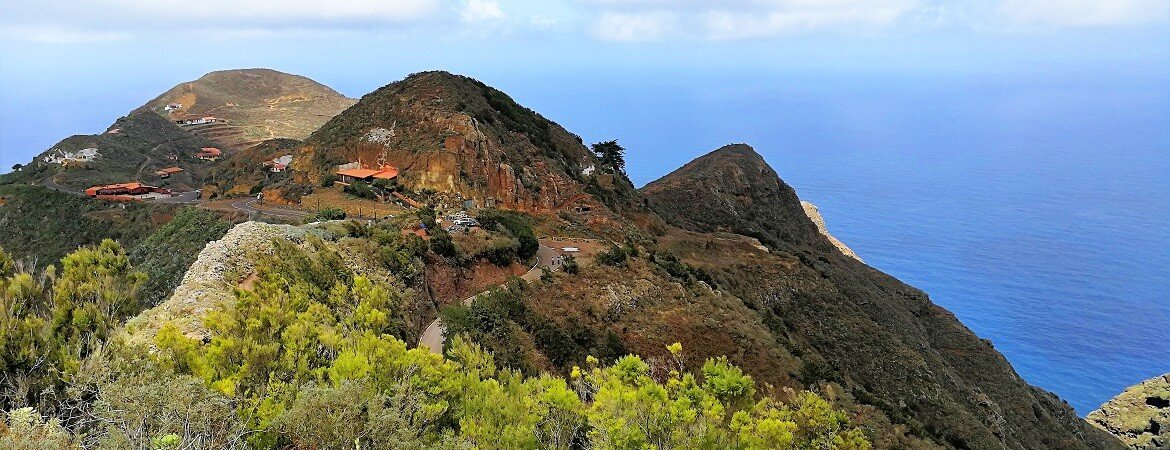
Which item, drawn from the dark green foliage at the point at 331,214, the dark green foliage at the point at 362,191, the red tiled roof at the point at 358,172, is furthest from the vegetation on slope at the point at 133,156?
the dark green foliage at the point at 331,214

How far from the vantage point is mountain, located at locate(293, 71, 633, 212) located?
1812 inches

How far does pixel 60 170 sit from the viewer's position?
73.9m

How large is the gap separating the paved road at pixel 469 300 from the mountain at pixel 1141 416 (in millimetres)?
43482

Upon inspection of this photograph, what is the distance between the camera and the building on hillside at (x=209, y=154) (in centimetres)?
9143

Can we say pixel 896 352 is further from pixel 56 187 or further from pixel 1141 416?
pixel 56 187

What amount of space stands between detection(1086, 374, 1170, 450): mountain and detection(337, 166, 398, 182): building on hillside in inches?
2142

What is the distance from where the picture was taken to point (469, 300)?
2809 centimetres

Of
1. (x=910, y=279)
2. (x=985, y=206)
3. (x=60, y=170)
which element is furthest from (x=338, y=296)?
(x=985, y=206)

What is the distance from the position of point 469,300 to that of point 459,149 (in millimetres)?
20791

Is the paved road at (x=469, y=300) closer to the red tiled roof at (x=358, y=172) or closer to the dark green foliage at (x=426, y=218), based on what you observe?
the dark green foliage at (x=426, y=218)

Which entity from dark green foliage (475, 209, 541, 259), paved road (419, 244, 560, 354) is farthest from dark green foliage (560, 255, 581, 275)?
dark green foliage (475, 209, 541, 259)

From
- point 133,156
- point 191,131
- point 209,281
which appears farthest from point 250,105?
point 209,281

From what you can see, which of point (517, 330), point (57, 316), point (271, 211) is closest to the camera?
point (57, 316)

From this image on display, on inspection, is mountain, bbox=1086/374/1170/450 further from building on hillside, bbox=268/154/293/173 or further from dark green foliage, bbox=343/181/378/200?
building on hillside, bbox=268/154/293/173
